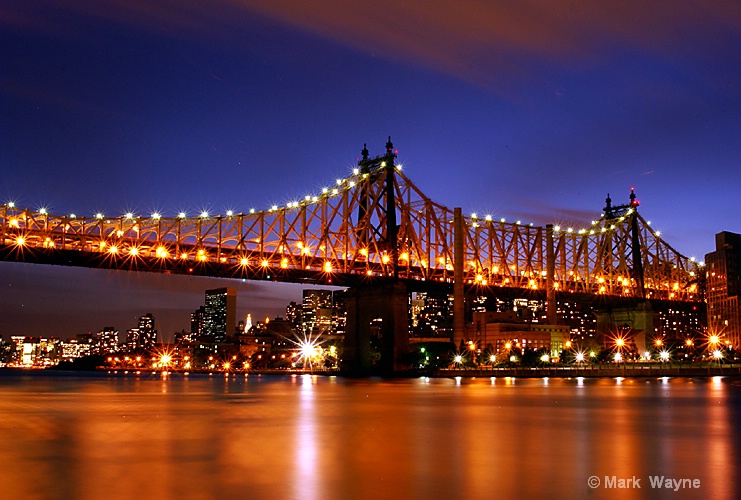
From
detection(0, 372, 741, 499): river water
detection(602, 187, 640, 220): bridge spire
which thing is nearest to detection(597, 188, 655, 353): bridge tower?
detection(602, 187, 640, 220): bridge spire

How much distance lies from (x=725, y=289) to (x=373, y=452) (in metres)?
127

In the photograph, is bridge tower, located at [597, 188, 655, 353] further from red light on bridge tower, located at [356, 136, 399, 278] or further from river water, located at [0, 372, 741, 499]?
river water, located at [0, 372, 741, 499]

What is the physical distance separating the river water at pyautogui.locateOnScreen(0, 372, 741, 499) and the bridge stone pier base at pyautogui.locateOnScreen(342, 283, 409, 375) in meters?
44.3

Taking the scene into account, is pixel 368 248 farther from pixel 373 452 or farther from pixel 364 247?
pixel 373 452

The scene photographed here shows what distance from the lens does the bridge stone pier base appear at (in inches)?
3423

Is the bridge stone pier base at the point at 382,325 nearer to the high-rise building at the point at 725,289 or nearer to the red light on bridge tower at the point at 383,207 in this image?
the red light on bridge tower at the point at 383,207

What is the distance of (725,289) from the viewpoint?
136250mm

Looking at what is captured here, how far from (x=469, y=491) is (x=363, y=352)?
77.7 meters

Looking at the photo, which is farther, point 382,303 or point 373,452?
point 382,303

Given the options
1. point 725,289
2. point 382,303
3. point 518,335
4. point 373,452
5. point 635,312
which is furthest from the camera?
point 518,335

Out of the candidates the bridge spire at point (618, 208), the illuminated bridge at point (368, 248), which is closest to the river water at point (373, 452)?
the illuminated bridge at point (368, 248)

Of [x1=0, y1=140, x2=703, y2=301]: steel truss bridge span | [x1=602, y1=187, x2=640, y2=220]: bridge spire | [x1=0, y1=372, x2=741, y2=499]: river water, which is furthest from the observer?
[x1=602, y1=187, x2=640, y2=220]: bridge spire

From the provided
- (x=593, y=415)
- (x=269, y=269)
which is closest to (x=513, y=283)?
(x=269, y=269)

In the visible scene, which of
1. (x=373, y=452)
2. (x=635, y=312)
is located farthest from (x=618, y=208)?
(x=373, y=452)
